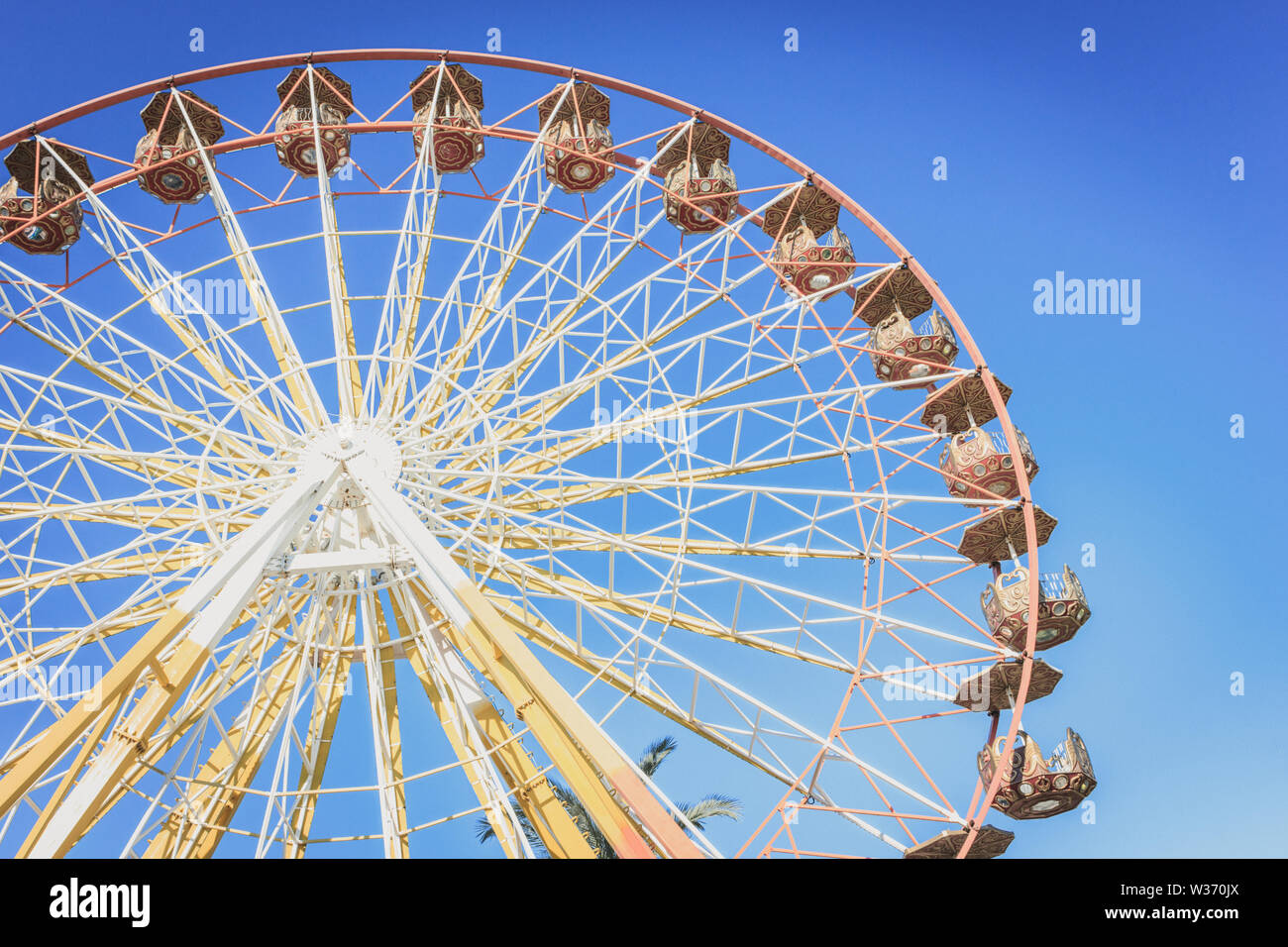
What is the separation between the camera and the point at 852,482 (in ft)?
55.2

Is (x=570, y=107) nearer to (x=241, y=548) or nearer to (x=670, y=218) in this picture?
(x=670, y=218)

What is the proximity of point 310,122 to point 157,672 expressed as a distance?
952 cm

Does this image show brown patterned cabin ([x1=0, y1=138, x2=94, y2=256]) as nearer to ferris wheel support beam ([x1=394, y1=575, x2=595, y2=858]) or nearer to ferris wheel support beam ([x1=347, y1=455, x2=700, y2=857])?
ferris wheel support beam ([x1=347, y1=455, x2=700, y2=857])

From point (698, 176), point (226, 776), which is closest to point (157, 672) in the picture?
point (226, 776)

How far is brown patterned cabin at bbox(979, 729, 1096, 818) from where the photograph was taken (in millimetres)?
14742

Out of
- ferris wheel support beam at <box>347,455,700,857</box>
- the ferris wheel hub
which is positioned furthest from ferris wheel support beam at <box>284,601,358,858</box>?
ferris wheel support beam at <box>347,455,700,857</box>

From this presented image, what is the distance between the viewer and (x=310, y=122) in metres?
17.0

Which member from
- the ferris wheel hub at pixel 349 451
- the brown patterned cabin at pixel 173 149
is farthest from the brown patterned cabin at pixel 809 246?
the brown patterned cabin at pixel 173 149

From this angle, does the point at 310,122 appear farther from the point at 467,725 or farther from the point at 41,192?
the point at 467,725

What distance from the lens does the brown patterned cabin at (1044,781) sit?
14742 mm

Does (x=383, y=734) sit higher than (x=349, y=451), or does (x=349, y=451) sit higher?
(x=349, y=451)

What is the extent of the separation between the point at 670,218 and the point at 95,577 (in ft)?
32.8

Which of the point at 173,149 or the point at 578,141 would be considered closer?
the point at 173,149

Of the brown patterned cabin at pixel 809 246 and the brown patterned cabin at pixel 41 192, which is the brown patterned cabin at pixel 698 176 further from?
the brown patterned cabin at pixel 41 192
